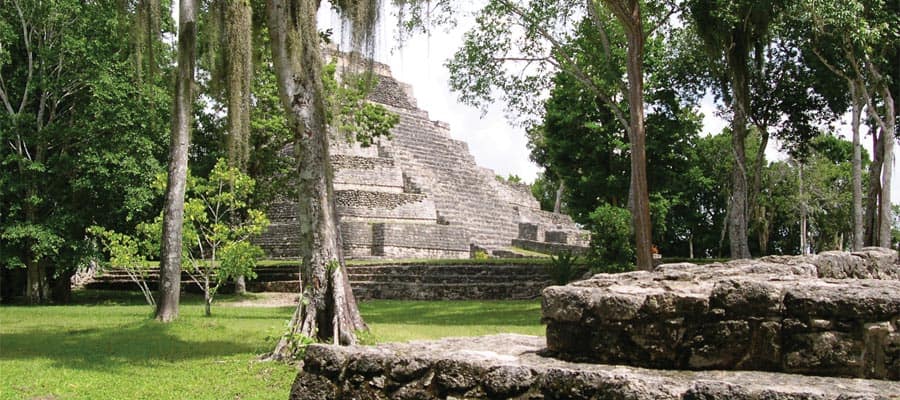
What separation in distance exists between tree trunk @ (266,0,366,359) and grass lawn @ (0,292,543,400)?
47cm

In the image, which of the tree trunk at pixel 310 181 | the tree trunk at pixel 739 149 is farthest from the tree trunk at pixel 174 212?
the tree trunk at pixel 739 149

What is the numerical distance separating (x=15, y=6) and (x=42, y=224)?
16.7ft

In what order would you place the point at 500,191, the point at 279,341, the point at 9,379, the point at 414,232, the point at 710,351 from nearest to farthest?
the point at 710,351, the point at 9,379, the point at 279,341, the point at 414,232, the point at 500,191

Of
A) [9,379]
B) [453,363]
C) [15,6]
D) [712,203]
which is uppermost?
[15,6]

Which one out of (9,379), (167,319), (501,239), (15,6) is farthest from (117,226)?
(501,239)

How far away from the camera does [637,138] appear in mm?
13531

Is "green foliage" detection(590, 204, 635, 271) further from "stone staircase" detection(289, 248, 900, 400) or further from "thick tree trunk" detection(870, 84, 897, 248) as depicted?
"stone staircase" detection(289, 248, 900, 400)

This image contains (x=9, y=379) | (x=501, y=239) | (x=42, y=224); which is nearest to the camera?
(x=9, y=379)

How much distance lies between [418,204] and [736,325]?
24.0 meters

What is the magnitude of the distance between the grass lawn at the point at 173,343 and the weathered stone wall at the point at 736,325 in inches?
131

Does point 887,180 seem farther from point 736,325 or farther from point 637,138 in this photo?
point 736,325

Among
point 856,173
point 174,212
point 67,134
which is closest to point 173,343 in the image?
point 174,212

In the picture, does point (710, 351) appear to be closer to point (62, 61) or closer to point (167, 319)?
point (167, 319)

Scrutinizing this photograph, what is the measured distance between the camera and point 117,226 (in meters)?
18.7
